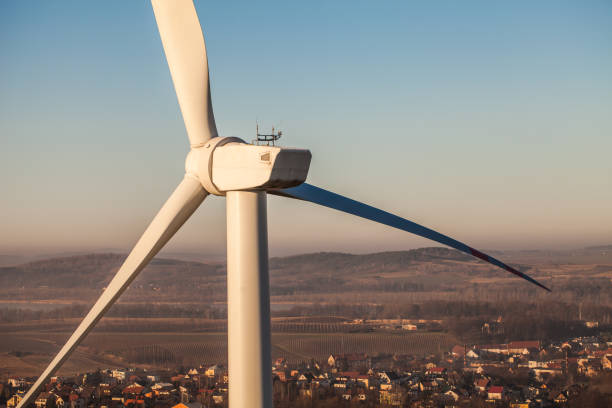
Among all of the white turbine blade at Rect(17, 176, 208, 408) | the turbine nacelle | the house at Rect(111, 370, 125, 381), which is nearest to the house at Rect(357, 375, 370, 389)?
the house at Rect(111, 370, 125, 381)

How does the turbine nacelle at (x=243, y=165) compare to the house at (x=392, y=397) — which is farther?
the house at (x=392, y=397)

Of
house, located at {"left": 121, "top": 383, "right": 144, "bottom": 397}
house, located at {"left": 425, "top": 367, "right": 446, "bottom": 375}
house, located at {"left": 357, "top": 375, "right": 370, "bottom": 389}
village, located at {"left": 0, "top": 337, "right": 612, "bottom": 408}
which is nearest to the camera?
house, located at {"left": 121, "top": 383, "right": 144, "bottom": 397}

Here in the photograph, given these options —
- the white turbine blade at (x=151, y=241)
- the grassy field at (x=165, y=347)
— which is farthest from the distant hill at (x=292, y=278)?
the white turbine blade at (x=151, y=241)

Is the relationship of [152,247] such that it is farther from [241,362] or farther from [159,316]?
[159,316]

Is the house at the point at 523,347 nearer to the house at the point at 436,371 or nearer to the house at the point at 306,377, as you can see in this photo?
the house at the point at 436,371

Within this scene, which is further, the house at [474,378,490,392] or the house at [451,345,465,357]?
the house at [451,345,465,357]

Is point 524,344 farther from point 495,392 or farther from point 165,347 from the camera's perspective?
point 165,347

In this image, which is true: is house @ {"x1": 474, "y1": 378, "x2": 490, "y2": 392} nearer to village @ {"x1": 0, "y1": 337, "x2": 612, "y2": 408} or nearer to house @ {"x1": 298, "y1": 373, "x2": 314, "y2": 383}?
village @ {"x1": 0, "y1": 337, "x2": 612, "y2": 408}
